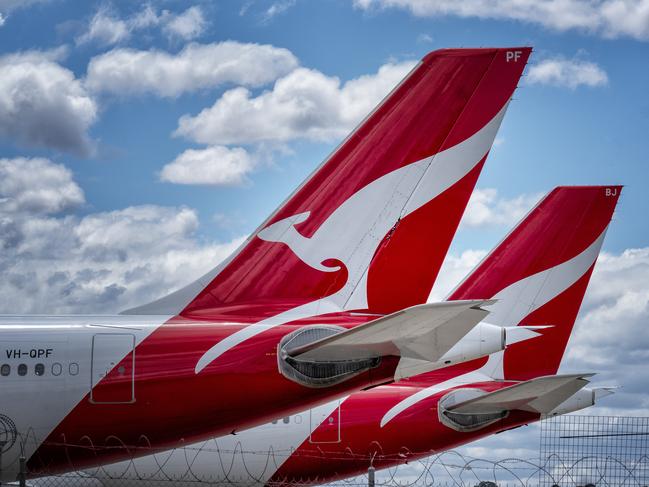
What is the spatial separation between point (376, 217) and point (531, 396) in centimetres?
692

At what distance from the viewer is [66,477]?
1898 centimetres

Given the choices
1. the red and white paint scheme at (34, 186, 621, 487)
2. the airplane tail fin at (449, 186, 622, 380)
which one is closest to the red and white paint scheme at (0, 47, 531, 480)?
the red and white paint scheme at (34, 186, 621, 487)

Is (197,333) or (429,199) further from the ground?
(429,199)

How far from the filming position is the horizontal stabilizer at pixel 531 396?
2152 centimetres

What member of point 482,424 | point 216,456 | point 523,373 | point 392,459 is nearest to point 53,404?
point 216,456

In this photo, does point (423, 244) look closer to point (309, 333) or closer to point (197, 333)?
point (309, 333)

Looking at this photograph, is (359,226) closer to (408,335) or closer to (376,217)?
(376,217)

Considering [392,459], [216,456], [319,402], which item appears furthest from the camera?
[392,459]

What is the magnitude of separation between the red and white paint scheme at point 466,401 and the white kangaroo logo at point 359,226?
179 inches

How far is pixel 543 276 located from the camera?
26406 mm

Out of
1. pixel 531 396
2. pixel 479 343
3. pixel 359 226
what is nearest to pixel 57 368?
Answer: pixel 359 226

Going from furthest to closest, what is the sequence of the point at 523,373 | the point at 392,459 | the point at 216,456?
the point at 523,373 → the point at 392,459 → the point at 216,456

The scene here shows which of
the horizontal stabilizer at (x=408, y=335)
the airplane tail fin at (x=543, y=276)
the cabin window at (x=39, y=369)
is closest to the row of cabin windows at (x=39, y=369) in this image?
the cabin window at (x=39, y=369)

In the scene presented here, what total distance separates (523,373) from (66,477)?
1138 centimetres
